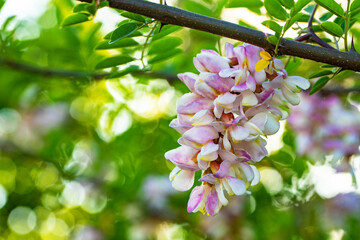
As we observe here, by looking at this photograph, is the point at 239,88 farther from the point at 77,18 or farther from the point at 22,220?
the point at 22,220

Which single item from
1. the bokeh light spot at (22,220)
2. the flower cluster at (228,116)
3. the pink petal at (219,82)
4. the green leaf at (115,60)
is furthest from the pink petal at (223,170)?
the bokeh light spot at (22,220)

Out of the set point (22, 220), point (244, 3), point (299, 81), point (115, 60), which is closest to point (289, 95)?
point (299, 81)

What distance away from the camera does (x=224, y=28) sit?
0.58 meters

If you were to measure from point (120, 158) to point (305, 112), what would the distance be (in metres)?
0.72

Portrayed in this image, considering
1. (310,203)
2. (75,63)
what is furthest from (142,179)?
(310,203)

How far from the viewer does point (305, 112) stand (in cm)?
176

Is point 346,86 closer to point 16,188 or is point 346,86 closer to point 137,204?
point 137,204

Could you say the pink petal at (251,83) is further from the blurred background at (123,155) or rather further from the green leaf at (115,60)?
the blurred background at (123,155)

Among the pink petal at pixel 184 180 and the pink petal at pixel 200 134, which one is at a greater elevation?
the pink petal at pixel 200 134

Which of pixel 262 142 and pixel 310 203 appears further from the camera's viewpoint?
pixel 310 203

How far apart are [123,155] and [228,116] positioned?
1.06m

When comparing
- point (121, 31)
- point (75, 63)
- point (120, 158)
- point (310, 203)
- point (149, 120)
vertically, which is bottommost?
point (310, 203)

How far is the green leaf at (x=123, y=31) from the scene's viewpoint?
649 mm

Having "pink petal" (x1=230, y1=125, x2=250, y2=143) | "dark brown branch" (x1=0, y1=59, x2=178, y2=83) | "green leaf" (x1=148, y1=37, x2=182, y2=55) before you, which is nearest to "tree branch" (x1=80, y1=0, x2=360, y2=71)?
"pink petal" (x1=230, y1=125, x2=250, y2=143)
